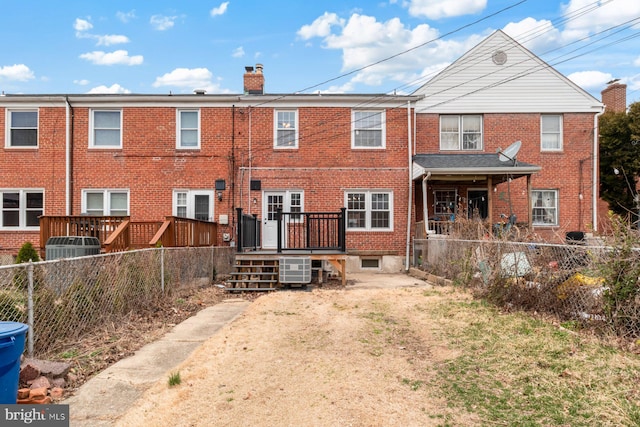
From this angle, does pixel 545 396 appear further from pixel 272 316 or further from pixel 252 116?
pixel 252 116

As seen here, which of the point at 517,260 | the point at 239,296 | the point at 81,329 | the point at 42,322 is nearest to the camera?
the point at 42,322

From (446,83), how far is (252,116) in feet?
23.4

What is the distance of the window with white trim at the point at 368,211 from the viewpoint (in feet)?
52.0

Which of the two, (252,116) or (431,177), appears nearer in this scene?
(431,177)

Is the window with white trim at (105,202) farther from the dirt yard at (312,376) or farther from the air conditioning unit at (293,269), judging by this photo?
the dirt yard at (312,376)

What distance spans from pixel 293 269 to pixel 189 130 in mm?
7864

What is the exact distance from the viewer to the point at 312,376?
4.30 metres

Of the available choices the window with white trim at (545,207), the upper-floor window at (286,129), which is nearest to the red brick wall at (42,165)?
the upper-floor window at (286,129)

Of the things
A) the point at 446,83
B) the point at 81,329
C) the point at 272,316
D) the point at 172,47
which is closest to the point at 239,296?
the point at 272,316

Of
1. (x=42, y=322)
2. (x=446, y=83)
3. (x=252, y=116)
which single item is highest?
(x=446, y=83)

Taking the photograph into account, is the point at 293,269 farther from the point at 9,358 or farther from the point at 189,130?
the point at 189,130

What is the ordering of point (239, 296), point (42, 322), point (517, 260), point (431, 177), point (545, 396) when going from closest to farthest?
point (545, 396), point (42, 322), point (517, 260), point (239, 296), point (431, 177)

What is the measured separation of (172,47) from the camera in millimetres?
15867

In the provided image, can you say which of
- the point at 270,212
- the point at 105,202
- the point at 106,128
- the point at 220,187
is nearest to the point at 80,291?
the point at 220,187
